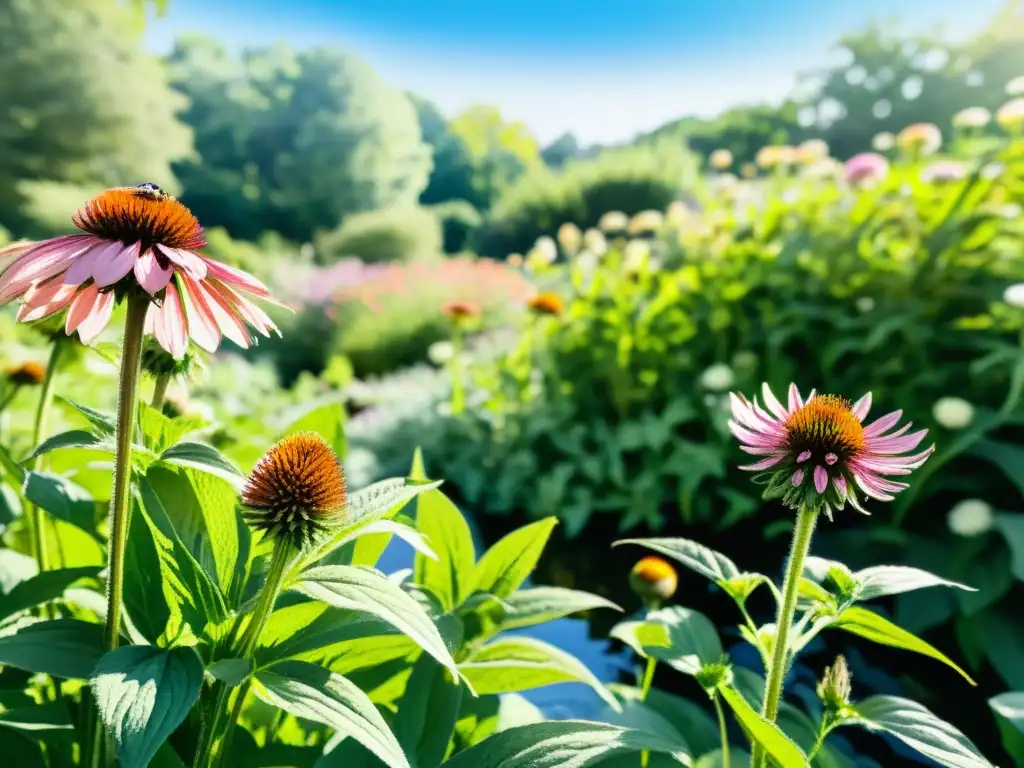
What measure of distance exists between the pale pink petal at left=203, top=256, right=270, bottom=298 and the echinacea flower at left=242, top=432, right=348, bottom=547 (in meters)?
0.13

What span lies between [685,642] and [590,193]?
12.2 meters

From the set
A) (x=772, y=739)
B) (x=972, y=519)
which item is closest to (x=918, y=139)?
(x=972, y=519)

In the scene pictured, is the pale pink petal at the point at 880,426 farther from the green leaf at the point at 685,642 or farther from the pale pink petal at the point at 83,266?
the pale pink petal at the point at 83,266

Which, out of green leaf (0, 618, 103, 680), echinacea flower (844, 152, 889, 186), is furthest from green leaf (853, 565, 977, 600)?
echinacea flower (844, 152, 889, 186)

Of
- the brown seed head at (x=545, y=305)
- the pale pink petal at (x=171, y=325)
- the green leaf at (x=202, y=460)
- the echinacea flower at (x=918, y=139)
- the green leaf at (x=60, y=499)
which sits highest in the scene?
the echinacea flower at (x=918, y=139)

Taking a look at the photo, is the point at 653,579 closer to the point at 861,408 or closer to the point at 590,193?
the point at 861,408

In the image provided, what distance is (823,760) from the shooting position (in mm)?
961

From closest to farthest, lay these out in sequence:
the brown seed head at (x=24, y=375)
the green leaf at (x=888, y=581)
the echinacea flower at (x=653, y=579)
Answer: the green leaf at (x=888, y=581), the echinacea flower at (x=653, y=579), the brown seed head at (x=24, y=375)

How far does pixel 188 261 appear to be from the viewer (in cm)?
56

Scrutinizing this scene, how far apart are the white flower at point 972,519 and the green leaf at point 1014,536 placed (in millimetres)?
21

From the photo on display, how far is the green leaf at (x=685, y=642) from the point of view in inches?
30.6

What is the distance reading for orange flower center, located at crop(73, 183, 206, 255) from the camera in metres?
0.58

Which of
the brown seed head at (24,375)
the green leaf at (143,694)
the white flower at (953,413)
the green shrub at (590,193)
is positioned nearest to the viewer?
the green leaf at (143,694)

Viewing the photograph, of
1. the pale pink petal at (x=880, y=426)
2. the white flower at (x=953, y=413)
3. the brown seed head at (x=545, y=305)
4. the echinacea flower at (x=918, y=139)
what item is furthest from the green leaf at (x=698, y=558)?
the echinacea flower at (x=918, y=139)
